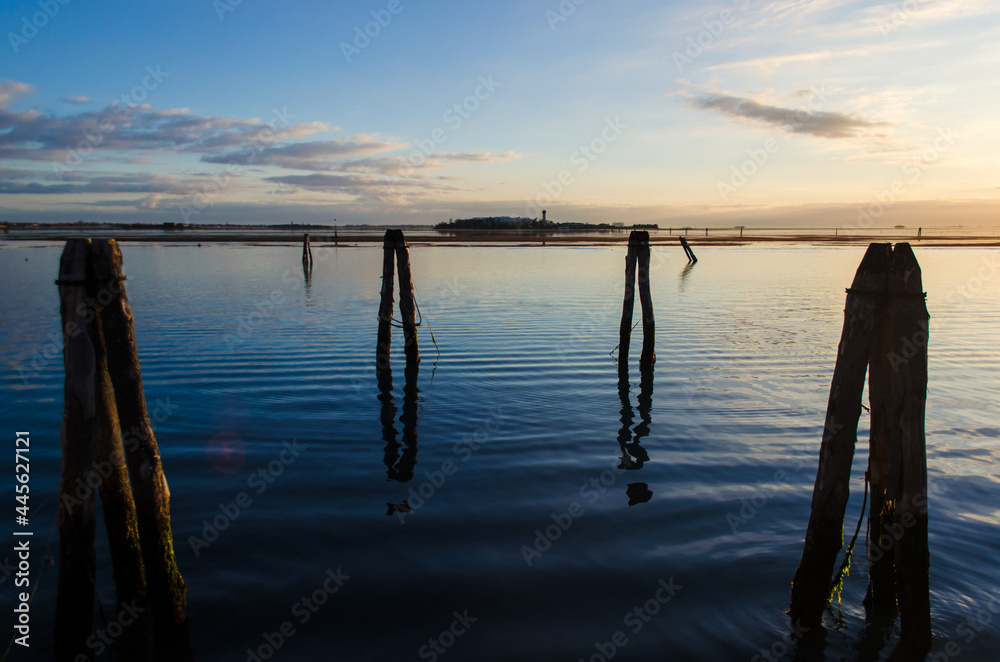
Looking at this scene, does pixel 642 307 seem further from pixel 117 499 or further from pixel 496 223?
pixel 496 223

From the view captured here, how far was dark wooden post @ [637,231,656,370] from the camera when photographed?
13.8m

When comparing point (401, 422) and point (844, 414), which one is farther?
point (401, 422)

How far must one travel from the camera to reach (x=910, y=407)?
4.38m

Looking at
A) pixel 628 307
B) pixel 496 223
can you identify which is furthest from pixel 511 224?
pixel 628 307

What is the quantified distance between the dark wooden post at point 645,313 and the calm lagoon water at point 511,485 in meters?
0.32

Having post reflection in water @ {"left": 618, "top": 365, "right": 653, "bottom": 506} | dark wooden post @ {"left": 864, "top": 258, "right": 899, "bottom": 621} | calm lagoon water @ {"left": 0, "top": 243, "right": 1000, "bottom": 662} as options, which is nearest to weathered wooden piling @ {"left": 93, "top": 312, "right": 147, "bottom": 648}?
calm lagoon water @ {"left": 0, "top": 243, "right": 1000, "bottom": 662}

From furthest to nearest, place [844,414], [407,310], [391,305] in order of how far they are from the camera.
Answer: [407,310] < [391,305] < [844,414]

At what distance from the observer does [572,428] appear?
30.8 feet

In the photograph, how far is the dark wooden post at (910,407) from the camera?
4.32 metres

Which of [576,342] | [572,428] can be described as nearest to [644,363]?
[576,342]

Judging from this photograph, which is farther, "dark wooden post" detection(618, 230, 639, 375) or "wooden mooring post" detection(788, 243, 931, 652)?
"dark wooden post" detection(618, 230, 639, 375)

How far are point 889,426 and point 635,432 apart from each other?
16.1ft

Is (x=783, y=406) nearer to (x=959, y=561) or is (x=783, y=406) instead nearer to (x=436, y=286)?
(x=959, y=561)

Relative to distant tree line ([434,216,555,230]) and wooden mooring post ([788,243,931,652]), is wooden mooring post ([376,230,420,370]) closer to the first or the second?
wooden mooring post ([788,243,931,652])
